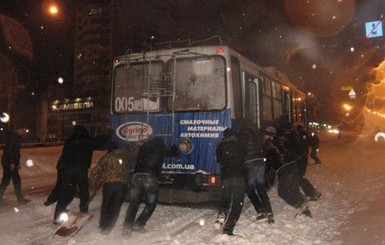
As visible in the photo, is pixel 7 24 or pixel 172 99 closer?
pixel 172 99

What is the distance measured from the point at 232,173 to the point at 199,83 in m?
2.13

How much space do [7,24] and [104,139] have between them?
15.4m

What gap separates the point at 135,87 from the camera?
8.57 metres

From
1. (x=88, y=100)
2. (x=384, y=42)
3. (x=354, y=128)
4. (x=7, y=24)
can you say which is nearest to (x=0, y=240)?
(x=7, y=24)

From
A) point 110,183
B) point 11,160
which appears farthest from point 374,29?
point 110,183

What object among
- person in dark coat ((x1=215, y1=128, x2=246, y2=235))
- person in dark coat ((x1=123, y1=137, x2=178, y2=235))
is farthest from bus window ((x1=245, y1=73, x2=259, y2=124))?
person in dark coat ((x1=123, y1=137, x2=178, y2=235))

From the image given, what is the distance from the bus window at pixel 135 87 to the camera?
27.4ft

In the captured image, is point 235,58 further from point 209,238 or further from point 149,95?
point 209,238

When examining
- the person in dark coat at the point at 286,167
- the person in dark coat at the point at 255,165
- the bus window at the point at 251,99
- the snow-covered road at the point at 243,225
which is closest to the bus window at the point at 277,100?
the bus window at the point at 251,99

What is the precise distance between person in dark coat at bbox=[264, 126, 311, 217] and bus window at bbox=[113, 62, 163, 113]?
2336mm

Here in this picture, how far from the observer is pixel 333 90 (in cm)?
6756

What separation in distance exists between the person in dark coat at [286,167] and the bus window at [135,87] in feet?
7.66

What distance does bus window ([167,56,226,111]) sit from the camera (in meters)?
7.84

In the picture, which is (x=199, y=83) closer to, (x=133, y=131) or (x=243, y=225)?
(x=133, y=131)
